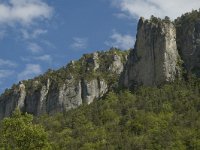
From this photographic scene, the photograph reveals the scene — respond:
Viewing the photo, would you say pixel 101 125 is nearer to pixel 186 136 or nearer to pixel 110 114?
pixel 110 114

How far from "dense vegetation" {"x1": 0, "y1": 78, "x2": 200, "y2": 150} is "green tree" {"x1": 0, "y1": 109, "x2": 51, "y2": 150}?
232 ft

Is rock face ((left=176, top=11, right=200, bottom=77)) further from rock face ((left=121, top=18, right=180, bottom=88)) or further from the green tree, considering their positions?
the green tree

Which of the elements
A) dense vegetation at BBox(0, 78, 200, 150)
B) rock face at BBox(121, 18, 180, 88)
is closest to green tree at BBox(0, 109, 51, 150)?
dense vegetation at BBox(0, 78, 200, 150)

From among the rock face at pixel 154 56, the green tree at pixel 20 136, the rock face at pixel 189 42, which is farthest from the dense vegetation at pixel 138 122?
the green tree at pixel 20 136

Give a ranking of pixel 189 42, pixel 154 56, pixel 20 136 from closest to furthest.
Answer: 1. pixel 20 136
2. pixel 189 42
3. pixel 154 56

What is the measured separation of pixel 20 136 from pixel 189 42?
156660 millimetres

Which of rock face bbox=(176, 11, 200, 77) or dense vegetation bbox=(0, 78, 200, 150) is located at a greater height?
rock face bbox=(176, 11, 200, 77)

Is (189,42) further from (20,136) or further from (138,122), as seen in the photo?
(20,136)

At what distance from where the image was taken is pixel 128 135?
467 feet

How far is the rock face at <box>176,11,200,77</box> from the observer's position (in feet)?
596

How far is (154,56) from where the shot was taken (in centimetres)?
19225

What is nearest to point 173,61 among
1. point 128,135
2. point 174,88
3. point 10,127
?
point 174,88

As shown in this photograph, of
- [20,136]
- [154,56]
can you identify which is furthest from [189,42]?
[20,136]

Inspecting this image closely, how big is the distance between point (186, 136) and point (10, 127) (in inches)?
3574
